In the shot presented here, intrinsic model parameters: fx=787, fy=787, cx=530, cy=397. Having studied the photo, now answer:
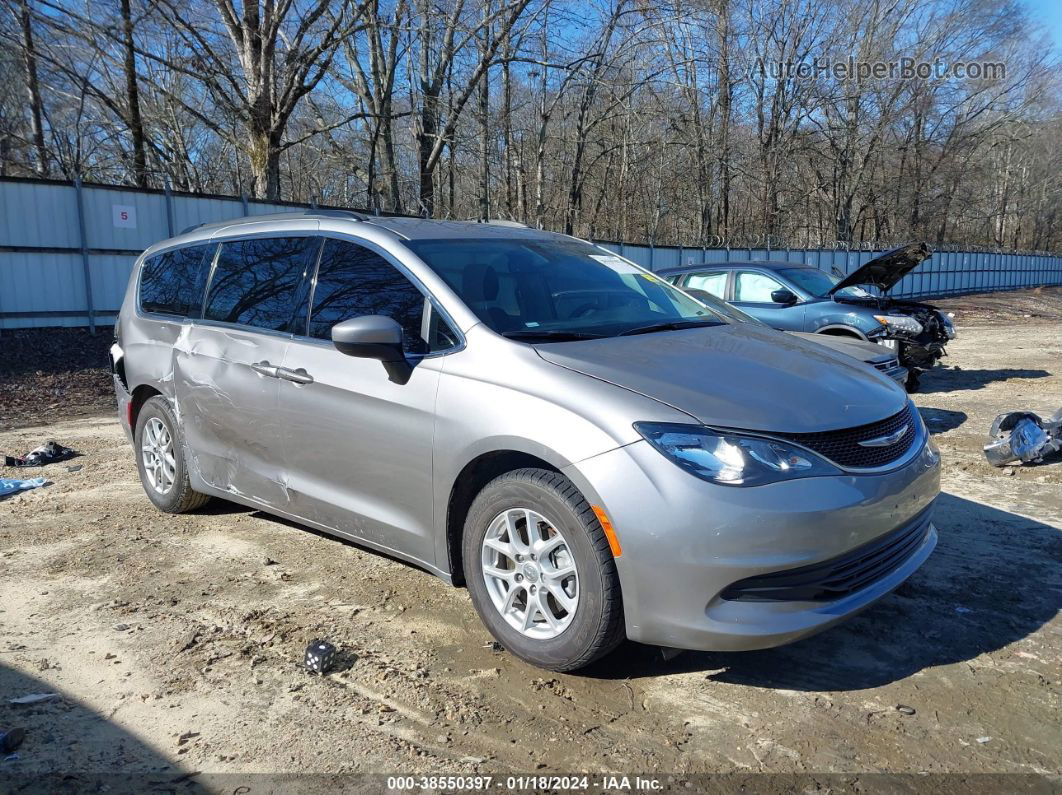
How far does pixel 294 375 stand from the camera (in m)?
3.91

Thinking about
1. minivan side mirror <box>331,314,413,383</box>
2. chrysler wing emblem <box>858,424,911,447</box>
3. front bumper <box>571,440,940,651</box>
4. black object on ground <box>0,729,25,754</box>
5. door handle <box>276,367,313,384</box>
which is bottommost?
black object on ground <box>0,729,25,754</box>

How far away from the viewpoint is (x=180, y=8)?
16844 mm

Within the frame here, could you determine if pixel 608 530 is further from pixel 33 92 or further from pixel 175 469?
pixel 33 92

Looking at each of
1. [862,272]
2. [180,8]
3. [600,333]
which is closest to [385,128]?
[180,8]

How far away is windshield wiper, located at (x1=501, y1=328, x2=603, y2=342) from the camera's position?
3354 millimetres

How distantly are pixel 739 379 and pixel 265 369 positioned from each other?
241 cm

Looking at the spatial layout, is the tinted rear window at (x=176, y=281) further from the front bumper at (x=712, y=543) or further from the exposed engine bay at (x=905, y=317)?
the exposed engine bay at (x=905, y=317)

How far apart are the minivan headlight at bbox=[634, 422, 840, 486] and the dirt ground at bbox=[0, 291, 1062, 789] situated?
2.86 feet

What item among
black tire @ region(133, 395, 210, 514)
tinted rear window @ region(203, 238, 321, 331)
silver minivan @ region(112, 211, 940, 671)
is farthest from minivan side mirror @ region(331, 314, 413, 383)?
black tire @ region(133, 395, 210, 514)

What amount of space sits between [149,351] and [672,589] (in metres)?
3.93

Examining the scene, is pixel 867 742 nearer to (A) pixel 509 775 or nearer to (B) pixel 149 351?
(A) pixel 509 775

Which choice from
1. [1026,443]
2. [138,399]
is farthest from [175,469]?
[1026,443]

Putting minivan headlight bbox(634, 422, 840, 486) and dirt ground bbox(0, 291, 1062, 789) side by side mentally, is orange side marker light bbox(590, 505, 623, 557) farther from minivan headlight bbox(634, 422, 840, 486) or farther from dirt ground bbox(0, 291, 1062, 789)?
dirt ground bbox(0, 291, 1062, 789)

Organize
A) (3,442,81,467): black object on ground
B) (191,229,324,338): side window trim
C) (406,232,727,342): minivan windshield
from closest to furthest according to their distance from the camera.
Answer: (406,232,727,342): minivan windshield < (191,229,324,338): side window trim < (3,442,81,467): black object on ground
